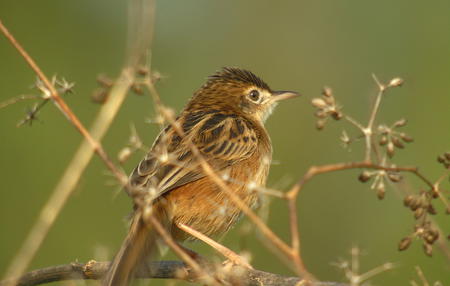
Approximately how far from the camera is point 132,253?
519cm

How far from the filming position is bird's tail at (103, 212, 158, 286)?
492 centimetres

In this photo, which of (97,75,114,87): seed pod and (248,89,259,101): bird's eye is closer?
(97,75,114,87): seed pod

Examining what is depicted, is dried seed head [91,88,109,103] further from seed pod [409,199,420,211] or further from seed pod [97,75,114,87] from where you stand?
seed pod [409,199,420,211]

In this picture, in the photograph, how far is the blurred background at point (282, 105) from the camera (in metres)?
10.2

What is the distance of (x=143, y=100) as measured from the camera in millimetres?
12242

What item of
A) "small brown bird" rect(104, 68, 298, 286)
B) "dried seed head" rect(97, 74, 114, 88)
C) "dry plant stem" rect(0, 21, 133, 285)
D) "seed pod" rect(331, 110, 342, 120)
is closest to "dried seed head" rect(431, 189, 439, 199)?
"seed pod" rect(331, 110, 342, 120)

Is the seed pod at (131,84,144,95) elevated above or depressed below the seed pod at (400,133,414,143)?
above

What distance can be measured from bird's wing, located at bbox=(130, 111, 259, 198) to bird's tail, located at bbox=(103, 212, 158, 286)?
0.28 metres

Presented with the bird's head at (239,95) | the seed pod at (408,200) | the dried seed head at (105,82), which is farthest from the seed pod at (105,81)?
the bird's head at (239,95)

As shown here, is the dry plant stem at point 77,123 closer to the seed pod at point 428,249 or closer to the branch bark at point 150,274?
the branch bark at point 150,274

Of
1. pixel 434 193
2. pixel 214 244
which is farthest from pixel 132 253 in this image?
pixel 434 193

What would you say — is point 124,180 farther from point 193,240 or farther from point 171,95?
point 171,95

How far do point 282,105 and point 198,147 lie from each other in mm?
8598

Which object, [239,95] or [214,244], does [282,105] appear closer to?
[239,95]
